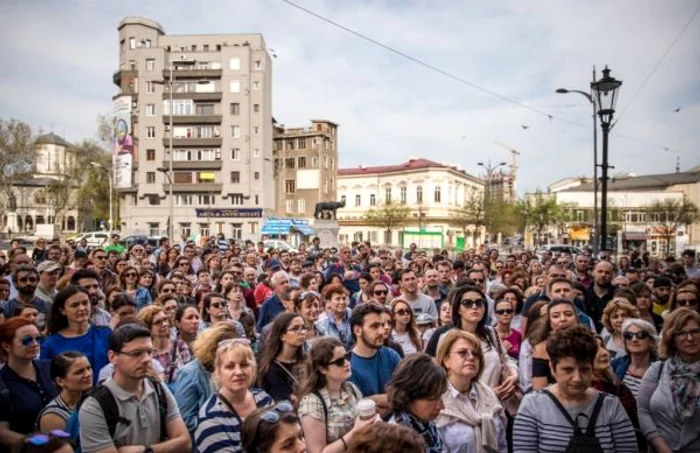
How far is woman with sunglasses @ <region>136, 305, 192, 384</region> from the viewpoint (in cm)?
500

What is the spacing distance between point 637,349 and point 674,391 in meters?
0.58

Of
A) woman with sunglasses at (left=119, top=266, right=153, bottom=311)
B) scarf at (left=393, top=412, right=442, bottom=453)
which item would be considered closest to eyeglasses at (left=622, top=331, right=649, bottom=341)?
scarf at (left=393, top=412, right=442, bottom=453)

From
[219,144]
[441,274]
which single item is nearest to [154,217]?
[219,144]

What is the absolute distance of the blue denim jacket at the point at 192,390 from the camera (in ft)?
13.3

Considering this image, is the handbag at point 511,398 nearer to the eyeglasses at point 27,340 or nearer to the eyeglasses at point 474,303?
the eyeglasses at point 474,303

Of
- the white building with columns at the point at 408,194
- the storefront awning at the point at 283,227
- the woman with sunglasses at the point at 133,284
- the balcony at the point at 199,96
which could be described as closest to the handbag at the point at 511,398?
the woman with sunglasses at the point at 133,284

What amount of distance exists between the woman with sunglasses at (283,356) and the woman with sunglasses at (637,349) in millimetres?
2674

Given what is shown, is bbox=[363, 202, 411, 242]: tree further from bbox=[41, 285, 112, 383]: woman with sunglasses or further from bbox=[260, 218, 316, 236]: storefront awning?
bbox=[41, 285, 112, 383]: woman with sunglasses

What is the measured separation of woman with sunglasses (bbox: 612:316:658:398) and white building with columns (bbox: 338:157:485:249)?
65.8 m

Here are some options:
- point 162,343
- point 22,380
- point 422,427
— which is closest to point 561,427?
point 422,427

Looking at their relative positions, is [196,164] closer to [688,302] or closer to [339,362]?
[688,302]

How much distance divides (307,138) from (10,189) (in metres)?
37.8

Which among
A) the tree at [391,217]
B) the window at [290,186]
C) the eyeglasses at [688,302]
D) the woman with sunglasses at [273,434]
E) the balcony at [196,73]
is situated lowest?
the woman with sunglasses at [273,434]

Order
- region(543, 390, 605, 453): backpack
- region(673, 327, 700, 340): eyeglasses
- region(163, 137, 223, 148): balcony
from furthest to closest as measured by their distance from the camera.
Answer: region(163, 137, 223, 148): balcony
region(673, 327, 700, 340): eyeglasses
region(543, 390, 605, 453): backpack
